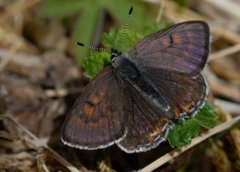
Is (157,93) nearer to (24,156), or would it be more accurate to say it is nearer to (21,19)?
(24,156)

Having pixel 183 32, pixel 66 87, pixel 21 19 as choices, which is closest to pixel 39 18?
pixel 21 19

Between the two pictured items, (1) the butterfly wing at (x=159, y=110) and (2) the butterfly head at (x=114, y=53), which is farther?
(2) the butterfly head at (x=114, y=53)

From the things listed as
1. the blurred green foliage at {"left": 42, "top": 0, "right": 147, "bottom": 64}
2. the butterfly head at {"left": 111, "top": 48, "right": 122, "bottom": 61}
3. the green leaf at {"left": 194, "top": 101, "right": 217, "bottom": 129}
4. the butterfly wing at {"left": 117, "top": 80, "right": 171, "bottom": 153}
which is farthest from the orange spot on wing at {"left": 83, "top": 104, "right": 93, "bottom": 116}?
the blurred green foliage at {"left": 42, "top": 0, "right": 147, "bottom": 64}

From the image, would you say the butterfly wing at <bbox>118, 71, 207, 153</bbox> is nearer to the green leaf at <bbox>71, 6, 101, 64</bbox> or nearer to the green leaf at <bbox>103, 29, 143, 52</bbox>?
the green leaf at <bbox>103, 29, 143, 52</bbox>

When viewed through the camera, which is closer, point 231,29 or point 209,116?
point 209,116

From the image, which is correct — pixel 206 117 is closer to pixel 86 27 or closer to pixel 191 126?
pixel 191 126

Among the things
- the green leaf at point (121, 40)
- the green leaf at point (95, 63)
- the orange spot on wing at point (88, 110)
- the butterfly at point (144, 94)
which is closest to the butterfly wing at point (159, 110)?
the butterfly at point (144, 94)

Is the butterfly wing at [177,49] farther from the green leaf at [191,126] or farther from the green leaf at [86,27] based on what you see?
the green leaf at [86,27]
